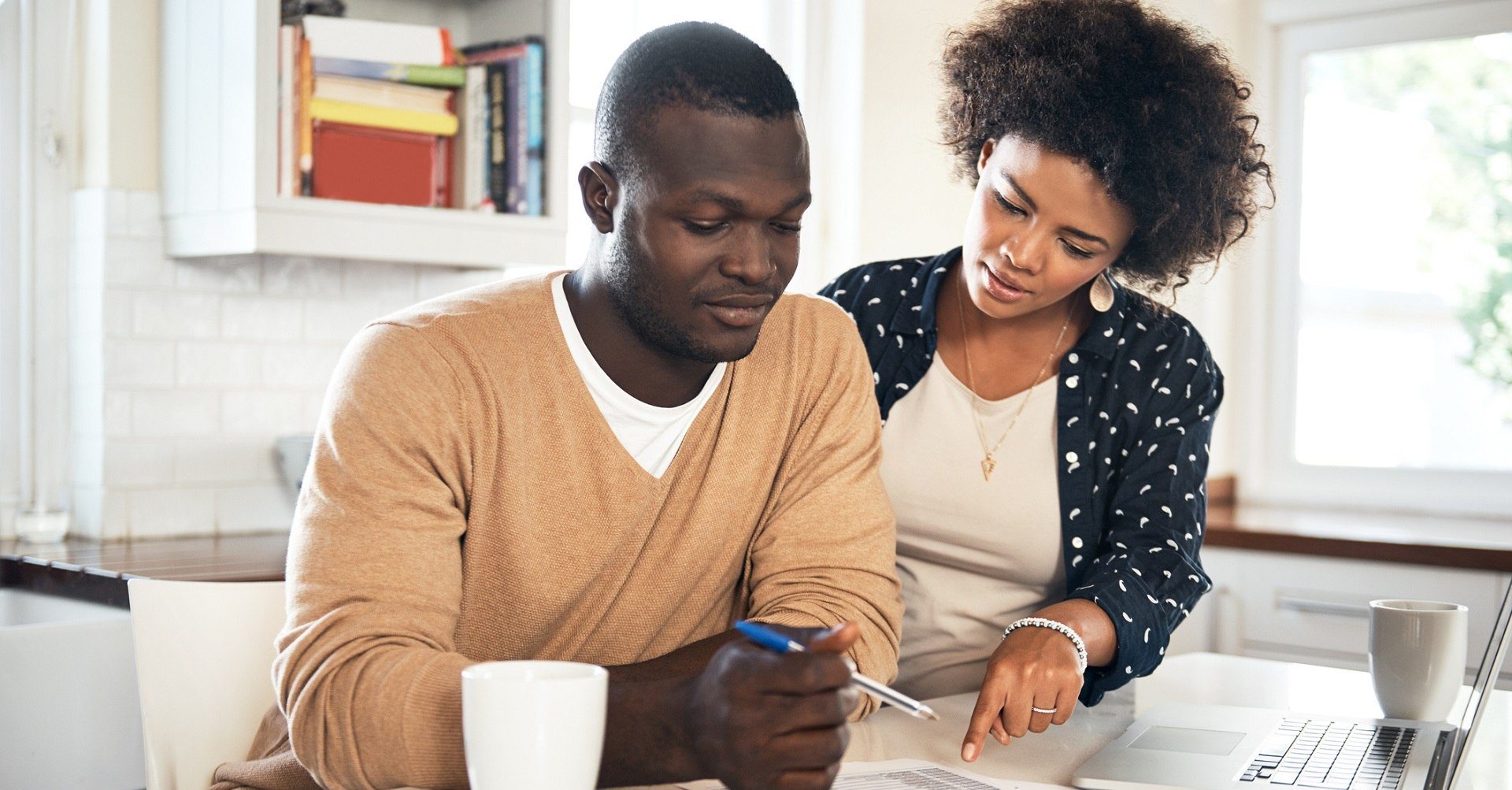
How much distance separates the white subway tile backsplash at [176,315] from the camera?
254 cm

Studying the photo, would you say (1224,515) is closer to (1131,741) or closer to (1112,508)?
(1112,508)

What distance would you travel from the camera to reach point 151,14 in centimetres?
259

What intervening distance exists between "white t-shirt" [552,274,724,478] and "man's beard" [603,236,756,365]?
0.06 metres

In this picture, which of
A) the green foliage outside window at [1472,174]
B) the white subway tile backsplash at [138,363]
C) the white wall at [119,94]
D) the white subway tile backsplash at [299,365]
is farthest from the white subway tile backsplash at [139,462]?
the green foliage outside window at [1472,174]

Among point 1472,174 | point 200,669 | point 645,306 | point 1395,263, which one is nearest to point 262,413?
point 200,669

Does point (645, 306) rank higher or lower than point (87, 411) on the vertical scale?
higher

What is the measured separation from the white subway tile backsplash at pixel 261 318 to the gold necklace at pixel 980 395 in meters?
1.43

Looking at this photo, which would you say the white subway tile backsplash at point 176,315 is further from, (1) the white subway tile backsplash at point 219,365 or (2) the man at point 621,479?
(2) the man at point 621,479

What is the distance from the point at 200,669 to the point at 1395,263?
11.6 feet

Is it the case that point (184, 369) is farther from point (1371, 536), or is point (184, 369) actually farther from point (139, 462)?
point (1371, 536)

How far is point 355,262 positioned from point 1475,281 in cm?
297

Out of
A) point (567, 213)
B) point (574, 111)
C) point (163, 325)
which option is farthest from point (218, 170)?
point (574, 111)

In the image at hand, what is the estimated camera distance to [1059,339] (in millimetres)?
1882

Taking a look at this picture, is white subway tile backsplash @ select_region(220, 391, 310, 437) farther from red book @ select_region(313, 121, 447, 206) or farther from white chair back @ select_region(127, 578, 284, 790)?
white chair back @ select_region(127, 578, 284, 790)
